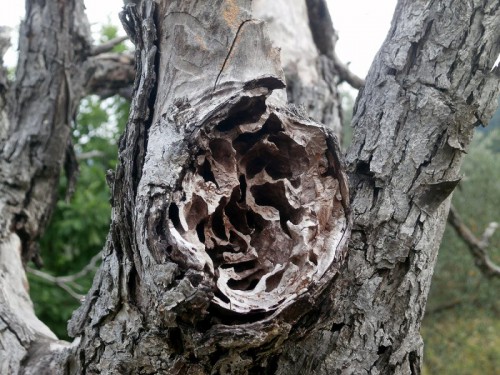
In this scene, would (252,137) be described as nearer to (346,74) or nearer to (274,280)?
(274,280)

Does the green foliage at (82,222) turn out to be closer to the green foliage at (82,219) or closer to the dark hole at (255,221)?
the green foliage at (82,219)

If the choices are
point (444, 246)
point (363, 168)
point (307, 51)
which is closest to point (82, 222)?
point (307, 51)

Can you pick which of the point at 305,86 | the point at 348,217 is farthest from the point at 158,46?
the point at 305,86

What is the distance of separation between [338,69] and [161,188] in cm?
221

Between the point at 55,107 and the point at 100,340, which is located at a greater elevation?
the point at 55,107

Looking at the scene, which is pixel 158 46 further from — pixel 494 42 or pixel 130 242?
pixel 494 42

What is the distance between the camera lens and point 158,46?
1.46 m

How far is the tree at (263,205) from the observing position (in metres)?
1.13

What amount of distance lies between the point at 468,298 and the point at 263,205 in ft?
25.8

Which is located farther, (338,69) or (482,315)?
(482,315)

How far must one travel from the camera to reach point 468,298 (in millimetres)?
8352

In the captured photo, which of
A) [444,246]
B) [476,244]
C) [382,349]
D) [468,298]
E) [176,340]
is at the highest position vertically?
[176,340]

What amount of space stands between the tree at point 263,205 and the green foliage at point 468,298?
6935mm

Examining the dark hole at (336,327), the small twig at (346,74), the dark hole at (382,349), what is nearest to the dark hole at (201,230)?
the dark hole at (336,327)
